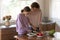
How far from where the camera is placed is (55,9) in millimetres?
5695

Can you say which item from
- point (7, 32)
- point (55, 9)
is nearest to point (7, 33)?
point (7, 32)

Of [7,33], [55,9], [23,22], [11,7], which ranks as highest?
[11,7]

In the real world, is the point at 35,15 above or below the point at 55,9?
below

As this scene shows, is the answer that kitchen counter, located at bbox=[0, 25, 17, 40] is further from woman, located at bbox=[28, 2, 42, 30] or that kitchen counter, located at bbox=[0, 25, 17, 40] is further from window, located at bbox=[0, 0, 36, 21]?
woman, located at bbox=[28, 2, 42, 30]

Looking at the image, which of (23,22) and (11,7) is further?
(11,7)

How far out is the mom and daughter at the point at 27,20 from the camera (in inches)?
144

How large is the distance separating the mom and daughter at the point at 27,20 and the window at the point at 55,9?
5.31 ft

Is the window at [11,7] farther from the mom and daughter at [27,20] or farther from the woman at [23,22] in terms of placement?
the woman at [23,22]

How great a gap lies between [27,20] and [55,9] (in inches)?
86.4

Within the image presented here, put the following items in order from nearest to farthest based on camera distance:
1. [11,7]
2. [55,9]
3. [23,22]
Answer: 1. [23,22]
2. [11,7]
3. [55,9]

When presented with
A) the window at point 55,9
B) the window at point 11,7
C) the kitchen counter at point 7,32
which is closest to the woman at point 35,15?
the kitchen counter at point 7,32

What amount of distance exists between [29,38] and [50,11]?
105 inches

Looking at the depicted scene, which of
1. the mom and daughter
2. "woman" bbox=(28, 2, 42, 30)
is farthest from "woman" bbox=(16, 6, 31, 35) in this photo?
"woman" bbox=(28, 2, 42, 30)

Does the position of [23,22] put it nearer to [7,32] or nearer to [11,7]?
[7,32]
